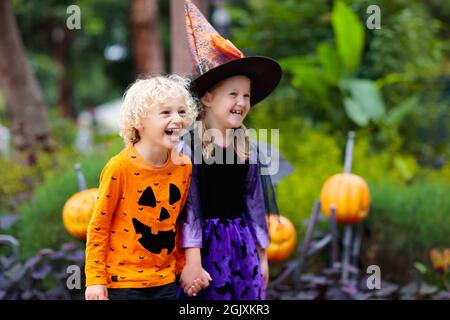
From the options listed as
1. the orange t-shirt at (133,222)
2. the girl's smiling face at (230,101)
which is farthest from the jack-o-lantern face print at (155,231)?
the girl's smiling face at (230,101)

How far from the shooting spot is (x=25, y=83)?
19.3 feet

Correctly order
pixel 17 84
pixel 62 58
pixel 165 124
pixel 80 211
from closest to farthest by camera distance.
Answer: pixel 165 124 < pixel 80 211 < pixel 17 84 < pixel 62 58

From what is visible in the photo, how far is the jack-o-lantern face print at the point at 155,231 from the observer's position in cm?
215

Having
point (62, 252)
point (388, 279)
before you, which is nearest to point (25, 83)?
point (62, 252)

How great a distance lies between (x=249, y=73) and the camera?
238 cm

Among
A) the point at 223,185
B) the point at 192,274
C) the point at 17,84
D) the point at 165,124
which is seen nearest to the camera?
the point at 165,124

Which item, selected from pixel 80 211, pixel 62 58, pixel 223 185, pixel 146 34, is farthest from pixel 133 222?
pixel 62 58

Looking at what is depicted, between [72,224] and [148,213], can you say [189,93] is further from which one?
[72,224]

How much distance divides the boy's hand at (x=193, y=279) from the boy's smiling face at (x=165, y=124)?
474 mm

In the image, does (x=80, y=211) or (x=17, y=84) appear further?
(x=17, y=84)

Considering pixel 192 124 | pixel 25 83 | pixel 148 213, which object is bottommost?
pixel 148 213

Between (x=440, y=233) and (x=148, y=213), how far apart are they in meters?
2.31

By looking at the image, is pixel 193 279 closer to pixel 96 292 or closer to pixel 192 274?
pixel 192 274

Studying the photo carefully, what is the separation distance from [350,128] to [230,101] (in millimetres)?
3922
